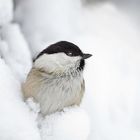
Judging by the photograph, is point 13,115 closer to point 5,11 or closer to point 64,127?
point 64,127

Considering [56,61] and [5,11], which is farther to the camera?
[5,11]

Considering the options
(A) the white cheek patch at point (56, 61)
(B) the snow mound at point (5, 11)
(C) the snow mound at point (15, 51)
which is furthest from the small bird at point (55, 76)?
(B) the snow mound at point (5, 11)

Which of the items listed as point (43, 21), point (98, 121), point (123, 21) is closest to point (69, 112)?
point (98, 121)

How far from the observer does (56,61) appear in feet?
5.51

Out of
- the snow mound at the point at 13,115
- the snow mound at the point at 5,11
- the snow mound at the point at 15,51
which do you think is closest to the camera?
the snow mound at the point at 13,115

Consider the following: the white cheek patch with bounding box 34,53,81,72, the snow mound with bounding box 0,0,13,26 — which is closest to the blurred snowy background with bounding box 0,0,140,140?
the snow mound with bounding box 0,0,13,26

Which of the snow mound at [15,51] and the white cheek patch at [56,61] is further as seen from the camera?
the snow mound at [15,51]

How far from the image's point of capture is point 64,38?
231 centimetres

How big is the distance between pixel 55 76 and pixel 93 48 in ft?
2.22

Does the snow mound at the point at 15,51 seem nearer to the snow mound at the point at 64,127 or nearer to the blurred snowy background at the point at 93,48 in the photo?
the blurred snowy background at the point at 93,48

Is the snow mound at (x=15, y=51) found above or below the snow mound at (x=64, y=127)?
above

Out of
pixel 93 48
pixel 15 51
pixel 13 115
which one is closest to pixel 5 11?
pixel 15 51

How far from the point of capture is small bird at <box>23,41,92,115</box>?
1686mm

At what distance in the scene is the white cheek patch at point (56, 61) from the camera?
5.52ft
